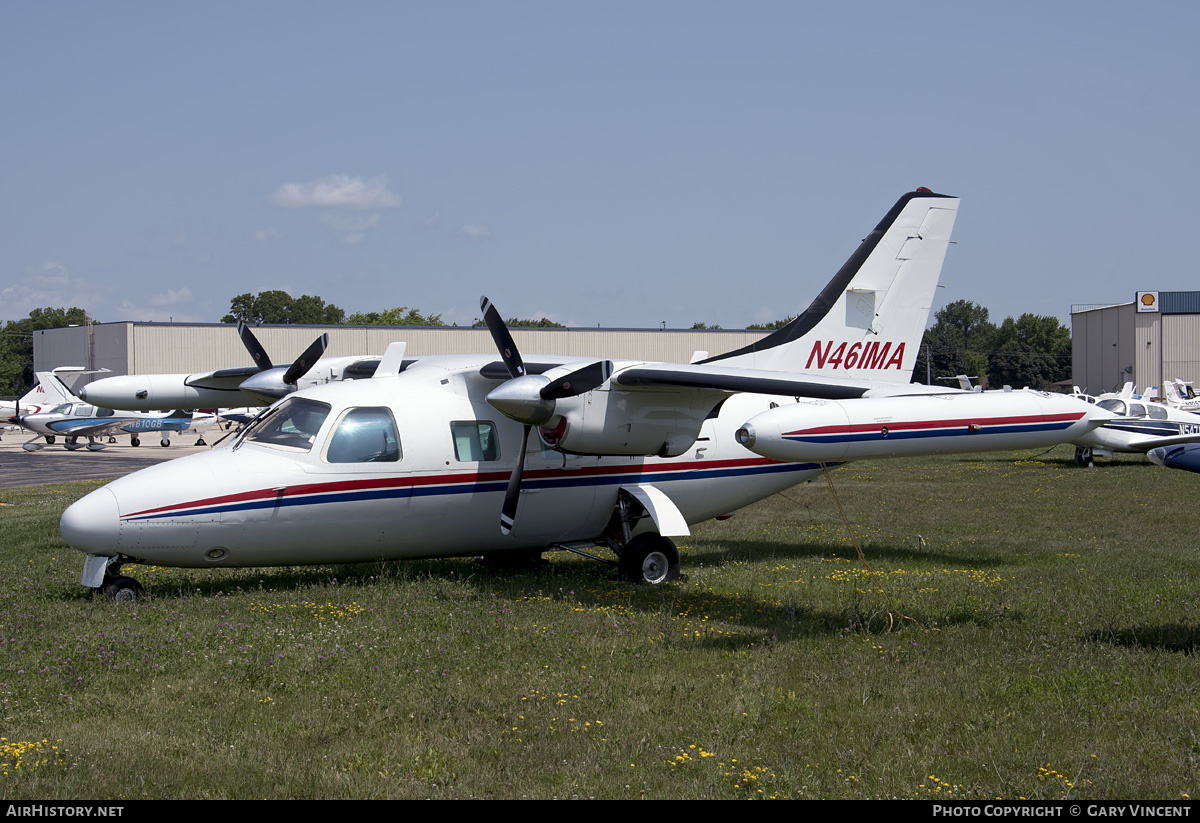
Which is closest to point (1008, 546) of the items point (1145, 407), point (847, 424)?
point (847, 424)

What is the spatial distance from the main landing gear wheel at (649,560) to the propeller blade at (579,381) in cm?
290

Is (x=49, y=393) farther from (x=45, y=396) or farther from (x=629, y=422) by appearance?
(x=629, y=422)

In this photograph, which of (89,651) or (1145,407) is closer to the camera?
(89,651)

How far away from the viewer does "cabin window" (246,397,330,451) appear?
1248 cm

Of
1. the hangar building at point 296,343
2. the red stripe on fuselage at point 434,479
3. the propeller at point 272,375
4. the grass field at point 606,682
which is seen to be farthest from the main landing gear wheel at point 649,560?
the hangar building at point 296,343

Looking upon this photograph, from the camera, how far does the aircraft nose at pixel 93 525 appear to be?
36.4 ft

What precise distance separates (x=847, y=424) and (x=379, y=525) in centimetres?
615

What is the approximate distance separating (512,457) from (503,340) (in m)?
1.76

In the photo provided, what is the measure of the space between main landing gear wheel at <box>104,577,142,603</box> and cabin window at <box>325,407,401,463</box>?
8.90ft

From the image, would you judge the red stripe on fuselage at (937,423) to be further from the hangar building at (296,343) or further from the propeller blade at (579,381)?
the hangar building at (296,343)

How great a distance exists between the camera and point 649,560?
46.4 ft

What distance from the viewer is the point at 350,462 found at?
41.2 ft

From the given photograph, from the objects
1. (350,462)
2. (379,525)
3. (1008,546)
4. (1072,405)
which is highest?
(1072,405)

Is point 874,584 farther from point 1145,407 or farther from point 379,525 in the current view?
point 1145,407
